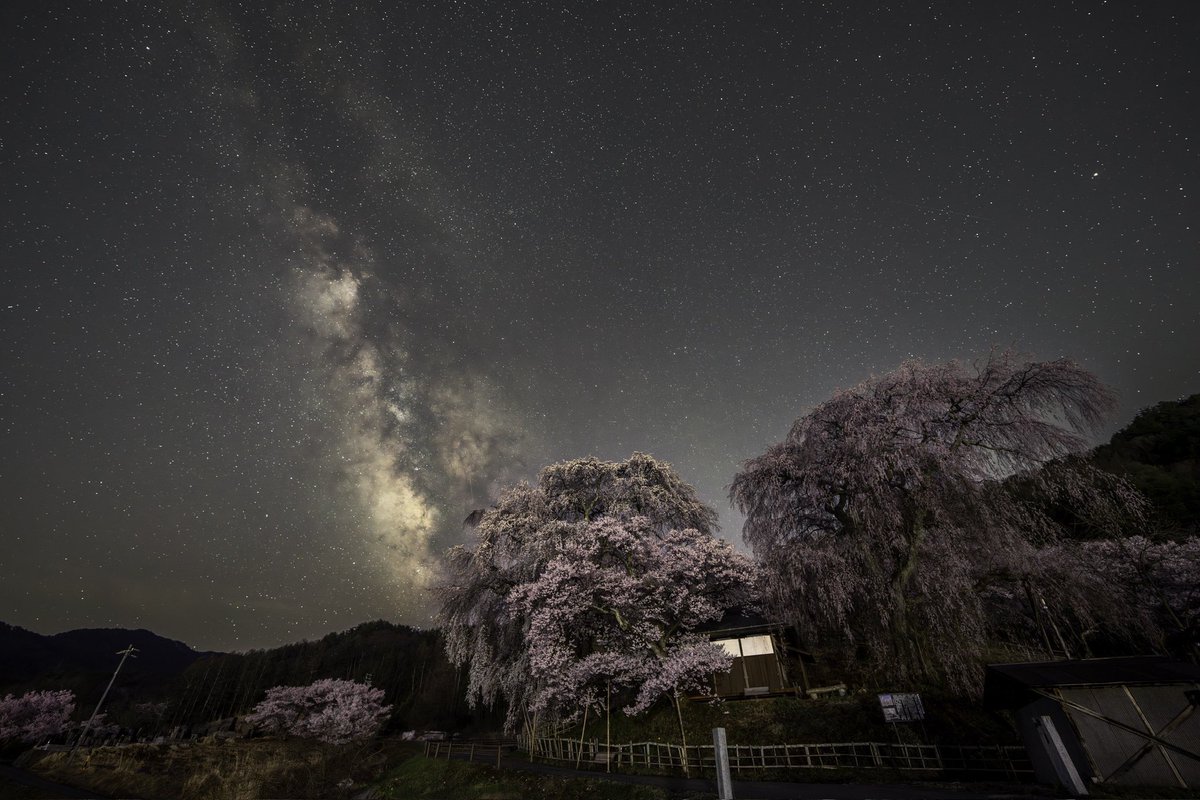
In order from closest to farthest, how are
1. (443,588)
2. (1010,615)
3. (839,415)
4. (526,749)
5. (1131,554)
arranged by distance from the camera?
(839,415) → (1010,615) → (1131,554) → (443,588) → (526,749)

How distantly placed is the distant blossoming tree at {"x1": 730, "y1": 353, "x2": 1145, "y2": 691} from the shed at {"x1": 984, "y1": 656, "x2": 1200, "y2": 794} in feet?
20.4

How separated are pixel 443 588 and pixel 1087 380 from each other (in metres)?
31.9

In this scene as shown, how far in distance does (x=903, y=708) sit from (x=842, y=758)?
3.01 metres

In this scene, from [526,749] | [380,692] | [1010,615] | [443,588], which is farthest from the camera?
[380,692]

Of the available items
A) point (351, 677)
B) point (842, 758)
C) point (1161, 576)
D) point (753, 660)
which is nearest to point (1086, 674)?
point (842, 758)

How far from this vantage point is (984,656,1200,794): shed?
34.8 feet

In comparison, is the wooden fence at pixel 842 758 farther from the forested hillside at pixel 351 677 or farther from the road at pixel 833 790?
the forested hillside at pixel 351 677

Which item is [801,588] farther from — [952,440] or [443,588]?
[443,588]

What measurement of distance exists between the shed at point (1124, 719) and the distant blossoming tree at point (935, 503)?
6218mm

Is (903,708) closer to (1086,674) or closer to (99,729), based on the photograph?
(1086,674)

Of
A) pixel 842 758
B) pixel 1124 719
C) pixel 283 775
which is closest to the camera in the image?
pixel 1124 719

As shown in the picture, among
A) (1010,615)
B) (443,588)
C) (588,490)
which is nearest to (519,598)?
(443,588)

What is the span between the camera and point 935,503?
18938mm

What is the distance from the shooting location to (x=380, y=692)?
48.2 metres
